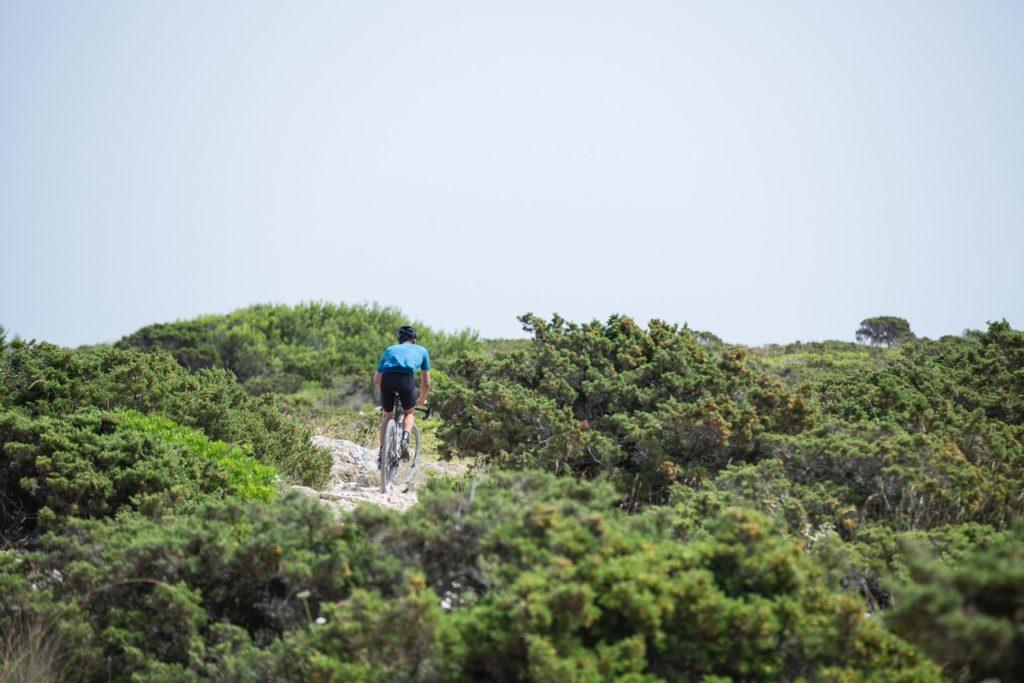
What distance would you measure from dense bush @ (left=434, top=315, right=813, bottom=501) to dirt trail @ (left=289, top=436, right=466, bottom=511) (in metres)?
0.92

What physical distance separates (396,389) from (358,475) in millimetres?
3296

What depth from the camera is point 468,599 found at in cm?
434

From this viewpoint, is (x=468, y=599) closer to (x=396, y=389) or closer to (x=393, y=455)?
(x=396, y=389)

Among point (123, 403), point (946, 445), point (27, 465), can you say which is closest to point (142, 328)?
point (123, 403)

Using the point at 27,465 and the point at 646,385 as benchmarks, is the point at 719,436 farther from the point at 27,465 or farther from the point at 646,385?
the point at 27,465

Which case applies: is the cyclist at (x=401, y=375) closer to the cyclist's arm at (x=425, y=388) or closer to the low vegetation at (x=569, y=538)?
the cyclist's arm at (x=425, y=388)

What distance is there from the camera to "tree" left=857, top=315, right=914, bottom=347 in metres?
34.7

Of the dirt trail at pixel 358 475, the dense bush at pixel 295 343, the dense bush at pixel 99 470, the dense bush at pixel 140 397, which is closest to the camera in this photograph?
the dense bush at pixel 99 470

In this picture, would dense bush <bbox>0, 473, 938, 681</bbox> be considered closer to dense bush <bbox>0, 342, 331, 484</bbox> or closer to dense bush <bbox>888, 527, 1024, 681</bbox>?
dense bush <bbox>888, 527, 1024, 681</bbox>

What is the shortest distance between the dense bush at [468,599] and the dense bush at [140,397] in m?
5.19

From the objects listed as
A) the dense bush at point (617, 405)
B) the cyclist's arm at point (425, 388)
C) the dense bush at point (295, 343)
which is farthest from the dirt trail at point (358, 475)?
the dense bush at point (295, 343)

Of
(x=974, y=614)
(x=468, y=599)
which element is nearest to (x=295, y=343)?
(x=468, y=599)

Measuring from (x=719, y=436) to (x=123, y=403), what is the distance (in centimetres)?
→ 682

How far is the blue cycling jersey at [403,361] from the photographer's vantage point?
1025 cm
